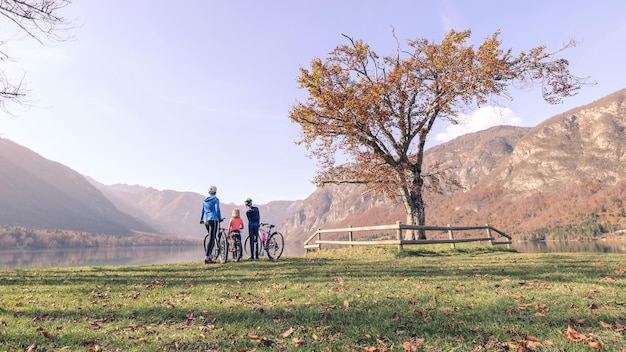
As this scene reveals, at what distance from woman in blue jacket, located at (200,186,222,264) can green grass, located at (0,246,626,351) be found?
515 centimetres

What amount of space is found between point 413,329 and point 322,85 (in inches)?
760

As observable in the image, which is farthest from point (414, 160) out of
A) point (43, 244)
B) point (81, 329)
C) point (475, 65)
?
point (43, 244)

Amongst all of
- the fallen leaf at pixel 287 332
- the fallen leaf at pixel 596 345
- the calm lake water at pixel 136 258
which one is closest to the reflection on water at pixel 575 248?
the calm lake water at pixel 136 258

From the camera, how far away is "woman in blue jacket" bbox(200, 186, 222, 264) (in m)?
13.6

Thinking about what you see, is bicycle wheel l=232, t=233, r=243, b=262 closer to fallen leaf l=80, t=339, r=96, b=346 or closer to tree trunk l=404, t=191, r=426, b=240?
fallen leaf l=80, t=339, r=96, b=346

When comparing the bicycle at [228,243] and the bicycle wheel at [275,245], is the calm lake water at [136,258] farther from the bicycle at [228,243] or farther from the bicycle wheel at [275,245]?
the bicycle at [228,243]

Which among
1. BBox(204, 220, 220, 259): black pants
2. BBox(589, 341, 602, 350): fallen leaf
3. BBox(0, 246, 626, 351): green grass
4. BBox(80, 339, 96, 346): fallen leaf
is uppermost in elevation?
BBox(204, 220, 220, 259): black pants

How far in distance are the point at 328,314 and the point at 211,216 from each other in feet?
31.5

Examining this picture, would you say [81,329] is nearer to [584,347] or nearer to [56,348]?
[56,348]

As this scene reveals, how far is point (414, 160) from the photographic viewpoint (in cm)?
2253

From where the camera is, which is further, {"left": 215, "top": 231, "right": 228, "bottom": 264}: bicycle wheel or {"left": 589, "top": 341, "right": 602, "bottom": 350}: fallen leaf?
{"left": 215, "top": 231, "right": 228, "bottom": 264}: bicycle wheel

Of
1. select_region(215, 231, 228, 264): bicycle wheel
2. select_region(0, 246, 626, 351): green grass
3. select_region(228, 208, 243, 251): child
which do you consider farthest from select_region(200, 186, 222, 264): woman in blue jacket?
select_region(0, 246, 626, 351): green grass

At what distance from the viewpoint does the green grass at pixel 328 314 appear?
391cm

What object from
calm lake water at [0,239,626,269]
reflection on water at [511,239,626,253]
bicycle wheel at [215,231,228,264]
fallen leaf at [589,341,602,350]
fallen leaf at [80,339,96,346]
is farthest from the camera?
calm lake water at [0,239,626,269]
